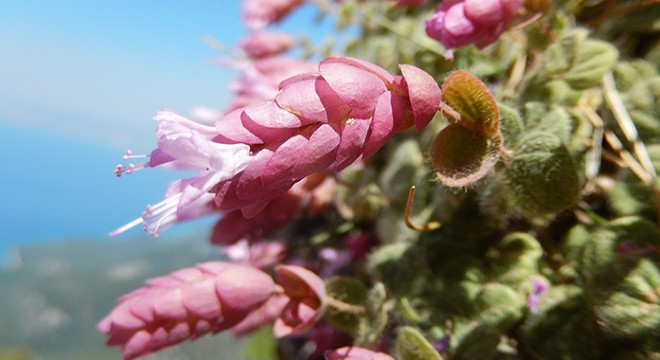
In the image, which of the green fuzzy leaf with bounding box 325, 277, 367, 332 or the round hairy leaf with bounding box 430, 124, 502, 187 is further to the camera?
the green fuzzy leaf with bounding box 325, 277, 367, 332

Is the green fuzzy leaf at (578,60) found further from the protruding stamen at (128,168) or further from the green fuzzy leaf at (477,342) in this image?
the protruding stamen at (128,168)

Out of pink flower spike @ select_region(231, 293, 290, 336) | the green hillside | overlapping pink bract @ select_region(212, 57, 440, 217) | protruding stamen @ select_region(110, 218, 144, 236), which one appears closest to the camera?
overlapping pink bract @ select_region(212, 57, 440, 217)

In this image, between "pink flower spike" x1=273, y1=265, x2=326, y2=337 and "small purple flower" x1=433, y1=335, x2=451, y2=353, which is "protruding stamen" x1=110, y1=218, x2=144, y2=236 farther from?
"small purple flower" x1=433, y1=335, x2=451, y2=353

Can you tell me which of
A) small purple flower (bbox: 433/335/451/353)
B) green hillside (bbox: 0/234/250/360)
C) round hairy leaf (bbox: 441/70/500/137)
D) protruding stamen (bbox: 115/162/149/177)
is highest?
green hillside (bbox: 0/234/250/360)

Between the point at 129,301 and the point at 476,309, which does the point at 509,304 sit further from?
the point at 129,301

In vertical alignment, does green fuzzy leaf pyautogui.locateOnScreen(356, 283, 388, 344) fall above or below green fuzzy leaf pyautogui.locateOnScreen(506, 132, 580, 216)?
above

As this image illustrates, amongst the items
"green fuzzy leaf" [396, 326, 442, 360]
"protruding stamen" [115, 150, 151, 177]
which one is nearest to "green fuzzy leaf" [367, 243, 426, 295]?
"green fuzzy leaf" [396, 326, 442, 360]
